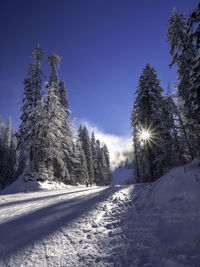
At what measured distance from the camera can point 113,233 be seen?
356 centimetres

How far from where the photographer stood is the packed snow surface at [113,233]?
2.57 m

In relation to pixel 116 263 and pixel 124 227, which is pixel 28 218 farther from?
pixel 116 263

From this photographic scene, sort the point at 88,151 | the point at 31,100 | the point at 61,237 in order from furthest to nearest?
the point at 88,151 < the point at 31,100 < the point at 61,237

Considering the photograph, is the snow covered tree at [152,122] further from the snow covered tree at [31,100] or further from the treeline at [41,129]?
the snow covered tree at [31,100]

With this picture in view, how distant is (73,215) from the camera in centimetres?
480

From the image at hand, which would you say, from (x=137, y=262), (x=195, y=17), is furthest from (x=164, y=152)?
(x=137, y=262)

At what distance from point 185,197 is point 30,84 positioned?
21743 millimetres

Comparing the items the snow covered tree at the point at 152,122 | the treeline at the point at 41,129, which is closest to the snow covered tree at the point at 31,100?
the treeline at the point at 41,129

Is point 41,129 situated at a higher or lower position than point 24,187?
higher

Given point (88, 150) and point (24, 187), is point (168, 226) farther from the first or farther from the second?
point (88, 150)

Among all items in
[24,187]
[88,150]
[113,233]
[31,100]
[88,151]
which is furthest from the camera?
[88,150]

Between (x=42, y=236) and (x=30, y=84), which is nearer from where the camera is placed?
(x=42, y=236)

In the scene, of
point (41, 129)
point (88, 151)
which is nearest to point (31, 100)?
point (41, 129)

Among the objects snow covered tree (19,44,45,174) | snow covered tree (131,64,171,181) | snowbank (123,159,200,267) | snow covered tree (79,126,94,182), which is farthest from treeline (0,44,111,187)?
snow covered tree (79,126,94,182)
